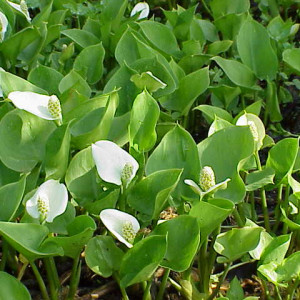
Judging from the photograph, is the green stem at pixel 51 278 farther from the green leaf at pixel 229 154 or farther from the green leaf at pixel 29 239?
the green leaf at pixel 229 154

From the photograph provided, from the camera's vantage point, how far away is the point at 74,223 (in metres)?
0.99

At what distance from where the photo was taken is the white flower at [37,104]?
1.07 meters

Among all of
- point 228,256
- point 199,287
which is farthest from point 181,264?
point 199,287

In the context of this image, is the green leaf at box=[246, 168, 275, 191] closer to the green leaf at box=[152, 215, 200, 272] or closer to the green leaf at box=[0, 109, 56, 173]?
the green leaf at box=[152, 215, 200, 272]

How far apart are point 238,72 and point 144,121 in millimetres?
486

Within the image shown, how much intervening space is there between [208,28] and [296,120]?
38cm

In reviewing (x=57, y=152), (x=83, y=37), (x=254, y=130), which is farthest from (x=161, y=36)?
(x=57, y=152)

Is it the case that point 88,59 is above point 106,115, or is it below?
below

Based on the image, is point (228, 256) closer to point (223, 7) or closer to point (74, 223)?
point (74, 223)

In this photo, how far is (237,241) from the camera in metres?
1.07

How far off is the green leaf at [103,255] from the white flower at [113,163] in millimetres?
97

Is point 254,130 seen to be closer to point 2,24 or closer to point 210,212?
point 210,212

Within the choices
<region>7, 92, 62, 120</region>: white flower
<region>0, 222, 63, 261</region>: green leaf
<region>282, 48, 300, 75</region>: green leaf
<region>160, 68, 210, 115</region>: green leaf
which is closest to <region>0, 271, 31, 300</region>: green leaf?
<region>0, 222, 63, 261</region>: green leaf

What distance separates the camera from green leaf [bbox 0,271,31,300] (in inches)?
38.4
